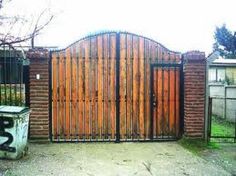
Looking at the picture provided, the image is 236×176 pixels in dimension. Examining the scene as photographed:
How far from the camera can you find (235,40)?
41.4 meters

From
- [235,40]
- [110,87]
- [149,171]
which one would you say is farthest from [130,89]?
[235,40]

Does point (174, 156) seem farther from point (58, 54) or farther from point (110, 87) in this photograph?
point (58, 54)

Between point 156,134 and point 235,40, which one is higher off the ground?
point 235,40

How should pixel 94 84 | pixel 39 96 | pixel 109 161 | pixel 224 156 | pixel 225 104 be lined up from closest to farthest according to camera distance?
pixel 109 161 → pixel 224 156 → pixel 39 96 → pixel 94 84 → pixel 225 104

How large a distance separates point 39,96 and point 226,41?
116 feet

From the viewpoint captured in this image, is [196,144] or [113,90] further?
[113,90]

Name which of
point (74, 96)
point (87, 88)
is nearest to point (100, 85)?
point (87, 88)

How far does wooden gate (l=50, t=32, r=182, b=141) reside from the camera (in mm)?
9781

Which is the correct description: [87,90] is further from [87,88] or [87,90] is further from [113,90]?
[113,90]

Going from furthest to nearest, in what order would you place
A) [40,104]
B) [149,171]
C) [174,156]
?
[40,104], [174,156], [149,171]

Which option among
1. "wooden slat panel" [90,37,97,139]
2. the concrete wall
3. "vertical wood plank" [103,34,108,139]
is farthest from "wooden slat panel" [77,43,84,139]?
the concrete wall

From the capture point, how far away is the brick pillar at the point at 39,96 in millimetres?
9594

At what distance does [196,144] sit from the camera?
9.68 meters

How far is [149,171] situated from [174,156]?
4.62ft
